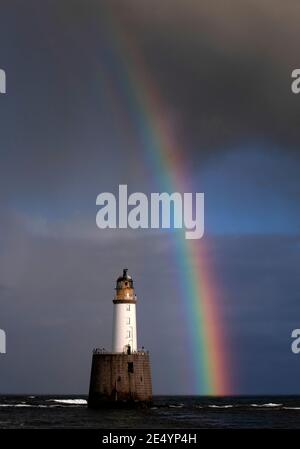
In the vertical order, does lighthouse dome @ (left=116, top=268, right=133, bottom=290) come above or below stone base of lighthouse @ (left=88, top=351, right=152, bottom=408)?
above

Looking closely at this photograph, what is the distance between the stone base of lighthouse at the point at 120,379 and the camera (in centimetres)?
9256

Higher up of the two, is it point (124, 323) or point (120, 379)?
point (124, 323)

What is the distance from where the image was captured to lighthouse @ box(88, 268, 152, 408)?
92.7 m

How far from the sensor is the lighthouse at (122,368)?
92688 millimetres

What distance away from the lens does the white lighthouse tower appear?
9373 centimetres

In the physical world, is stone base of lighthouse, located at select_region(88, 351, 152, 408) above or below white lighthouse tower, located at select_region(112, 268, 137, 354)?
below

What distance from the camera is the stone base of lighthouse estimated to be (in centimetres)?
9256

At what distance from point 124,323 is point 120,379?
520cm

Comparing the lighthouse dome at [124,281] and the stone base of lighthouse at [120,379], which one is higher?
the lighthouse dome at [124,281]

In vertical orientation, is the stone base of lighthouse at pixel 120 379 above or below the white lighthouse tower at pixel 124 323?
below

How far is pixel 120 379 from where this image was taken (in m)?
92.8
